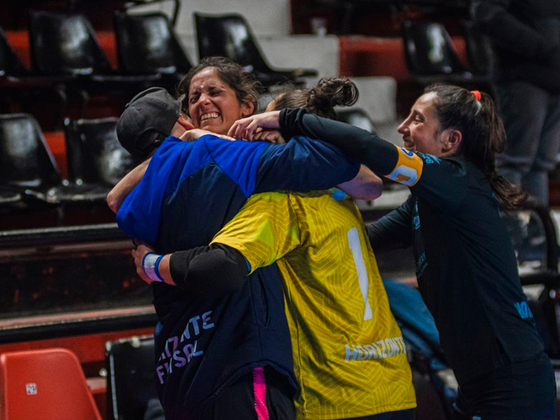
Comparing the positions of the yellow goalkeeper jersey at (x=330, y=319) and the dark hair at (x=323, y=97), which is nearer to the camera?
the yellow goalkeeper jersey at (x=330, y=319)

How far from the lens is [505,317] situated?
6.47ft

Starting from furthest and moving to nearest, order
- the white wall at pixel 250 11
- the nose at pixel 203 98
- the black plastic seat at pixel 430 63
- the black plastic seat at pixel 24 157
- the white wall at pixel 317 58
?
the white wall at pixel 250 11, the black plastic seat at pixel 430 63, the white wall at pixel 317 58, the black plastic seat at pixel 24 157, the nose at pixel 203 98

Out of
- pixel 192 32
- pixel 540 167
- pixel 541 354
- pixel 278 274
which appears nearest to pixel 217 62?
pixel 278 274

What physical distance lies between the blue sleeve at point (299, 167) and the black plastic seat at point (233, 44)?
3.59m

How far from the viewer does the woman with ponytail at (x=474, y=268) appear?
193 centimetres

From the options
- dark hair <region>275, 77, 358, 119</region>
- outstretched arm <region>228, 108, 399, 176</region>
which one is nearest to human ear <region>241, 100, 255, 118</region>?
dark hair <region>275, 77, 358, 119</region>

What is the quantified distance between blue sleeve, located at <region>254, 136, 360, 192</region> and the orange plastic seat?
4.06 feet

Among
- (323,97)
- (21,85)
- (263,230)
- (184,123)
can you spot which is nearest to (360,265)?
(263,230)

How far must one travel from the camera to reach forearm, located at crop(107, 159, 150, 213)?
1.74m

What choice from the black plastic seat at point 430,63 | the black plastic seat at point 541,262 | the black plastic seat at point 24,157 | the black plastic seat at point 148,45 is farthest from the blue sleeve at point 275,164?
the black plastic seat at point 430,63

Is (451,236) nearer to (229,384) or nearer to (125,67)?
(229,384)

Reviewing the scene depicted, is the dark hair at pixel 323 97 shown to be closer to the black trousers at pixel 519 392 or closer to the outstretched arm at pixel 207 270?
the outstretched arm at pixel 207 270

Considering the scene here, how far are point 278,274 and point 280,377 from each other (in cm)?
21

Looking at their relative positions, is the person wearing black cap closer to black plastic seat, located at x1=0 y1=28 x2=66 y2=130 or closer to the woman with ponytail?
the woman with ponytail
